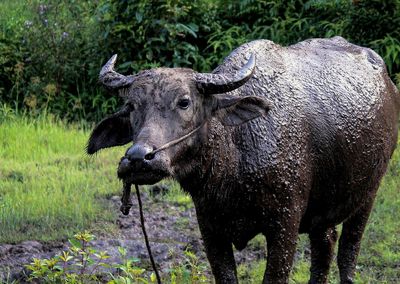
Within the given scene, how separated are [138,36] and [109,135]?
5.62m

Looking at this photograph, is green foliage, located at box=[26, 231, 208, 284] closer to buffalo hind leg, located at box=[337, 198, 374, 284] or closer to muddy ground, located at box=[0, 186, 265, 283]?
muddy ground, located at box=[0, 186, 265, 283]

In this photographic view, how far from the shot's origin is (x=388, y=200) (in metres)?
7.24

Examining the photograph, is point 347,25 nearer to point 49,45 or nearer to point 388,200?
point 388,200

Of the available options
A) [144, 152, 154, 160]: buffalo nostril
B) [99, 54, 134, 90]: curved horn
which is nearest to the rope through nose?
[144, 152, 154, 160]: buffalo nostril

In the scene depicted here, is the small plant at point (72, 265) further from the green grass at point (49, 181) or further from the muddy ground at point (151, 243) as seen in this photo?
the green grass at point (49, 181)

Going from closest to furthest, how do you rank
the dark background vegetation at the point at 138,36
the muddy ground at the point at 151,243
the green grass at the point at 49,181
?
1. the muddy ground at the point at 151,243
2. the green grass at the point at 49,181
3. the dark background vegetation at the point at 138,36

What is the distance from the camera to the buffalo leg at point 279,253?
4.37m

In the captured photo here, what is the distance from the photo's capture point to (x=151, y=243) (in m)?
6.40

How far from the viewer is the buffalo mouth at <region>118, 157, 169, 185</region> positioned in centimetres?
364

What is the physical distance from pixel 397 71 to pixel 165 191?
3213 mm

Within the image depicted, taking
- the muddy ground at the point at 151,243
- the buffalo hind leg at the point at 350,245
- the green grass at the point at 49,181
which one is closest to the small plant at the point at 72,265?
the muddy ground at the point at 151,243

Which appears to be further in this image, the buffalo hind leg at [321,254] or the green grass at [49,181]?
the green grass at [49,181]

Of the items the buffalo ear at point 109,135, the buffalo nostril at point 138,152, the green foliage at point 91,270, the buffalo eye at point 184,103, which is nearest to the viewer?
the buffalo nostril at point 138,152

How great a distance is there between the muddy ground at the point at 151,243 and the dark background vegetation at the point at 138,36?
2.82 m
